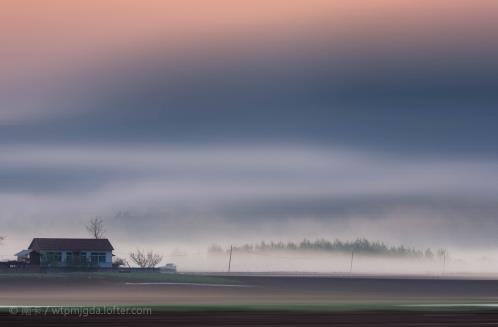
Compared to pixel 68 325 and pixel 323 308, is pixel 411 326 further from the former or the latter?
pixel 323 308

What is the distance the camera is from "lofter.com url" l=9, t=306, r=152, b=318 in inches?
2810

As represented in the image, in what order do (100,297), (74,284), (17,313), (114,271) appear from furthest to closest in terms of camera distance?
(114,271) < (74,284) < (100,297) < (17,313)

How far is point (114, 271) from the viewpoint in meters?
179

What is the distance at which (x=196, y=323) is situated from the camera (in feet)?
198


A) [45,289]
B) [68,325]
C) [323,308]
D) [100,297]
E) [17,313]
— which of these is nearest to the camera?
[68,325]

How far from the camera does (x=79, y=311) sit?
74562 mm

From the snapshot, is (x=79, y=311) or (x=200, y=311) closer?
(x=79, y=311)

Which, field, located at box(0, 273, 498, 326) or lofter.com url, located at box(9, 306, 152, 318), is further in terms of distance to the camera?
lofter.com url, located at box(9, 306, 152, 318)

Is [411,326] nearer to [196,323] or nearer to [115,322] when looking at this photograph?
[196,323]

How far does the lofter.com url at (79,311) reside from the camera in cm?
7138

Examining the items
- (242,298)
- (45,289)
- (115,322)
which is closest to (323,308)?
(242,298)

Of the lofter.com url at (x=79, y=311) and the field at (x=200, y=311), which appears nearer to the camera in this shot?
the field at (x=200, y=311)

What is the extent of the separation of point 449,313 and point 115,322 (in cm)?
2588

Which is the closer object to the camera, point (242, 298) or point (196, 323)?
point (196, 323)
